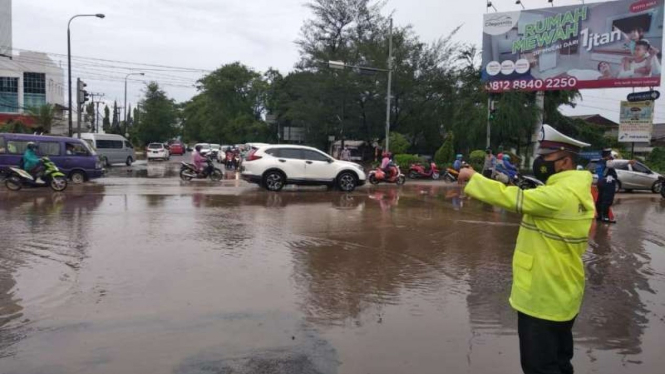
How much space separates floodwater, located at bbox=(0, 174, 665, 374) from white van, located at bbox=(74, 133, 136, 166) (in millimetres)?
20236

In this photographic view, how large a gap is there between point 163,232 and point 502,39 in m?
→ 27.4

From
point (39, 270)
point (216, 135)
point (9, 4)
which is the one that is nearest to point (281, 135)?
point (216, 135)

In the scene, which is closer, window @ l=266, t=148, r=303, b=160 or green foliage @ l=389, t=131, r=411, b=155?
window @ l=266, t=148, r=303, b=160

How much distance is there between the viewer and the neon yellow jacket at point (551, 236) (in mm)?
2959

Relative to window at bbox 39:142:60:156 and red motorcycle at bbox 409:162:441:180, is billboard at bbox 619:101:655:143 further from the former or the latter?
window at bbox 39:142:60:156

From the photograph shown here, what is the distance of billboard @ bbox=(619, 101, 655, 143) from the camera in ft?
92.9

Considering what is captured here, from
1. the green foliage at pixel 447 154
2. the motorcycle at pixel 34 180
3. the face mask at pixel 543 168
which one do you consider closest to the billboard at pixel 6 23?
the green foliage at pixel 447 154

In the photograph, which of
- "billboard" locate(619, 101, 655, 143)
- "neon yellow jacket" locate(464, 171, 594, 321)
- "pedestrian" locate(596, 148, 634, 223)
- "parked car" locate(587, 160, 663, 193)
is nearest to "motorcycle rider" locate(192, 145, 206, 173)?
"pedestrian" locate(596, 148, 634, 223)

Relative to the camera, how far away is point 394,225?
11000 millimetres

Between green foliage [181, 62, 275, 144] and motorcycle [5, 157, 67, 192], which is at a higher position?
green foliage [181, 62, 275, 144]

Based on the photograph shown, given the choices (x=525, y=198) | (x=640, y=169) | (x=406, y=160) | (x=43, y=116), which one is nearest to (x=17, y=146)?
(x=525, y=198)

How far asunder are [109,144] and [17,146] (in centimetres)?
1403

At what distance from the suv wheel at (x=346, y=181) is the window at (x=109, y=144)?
18507 mm

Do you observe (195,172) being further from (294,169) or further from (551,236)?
(551,236)
